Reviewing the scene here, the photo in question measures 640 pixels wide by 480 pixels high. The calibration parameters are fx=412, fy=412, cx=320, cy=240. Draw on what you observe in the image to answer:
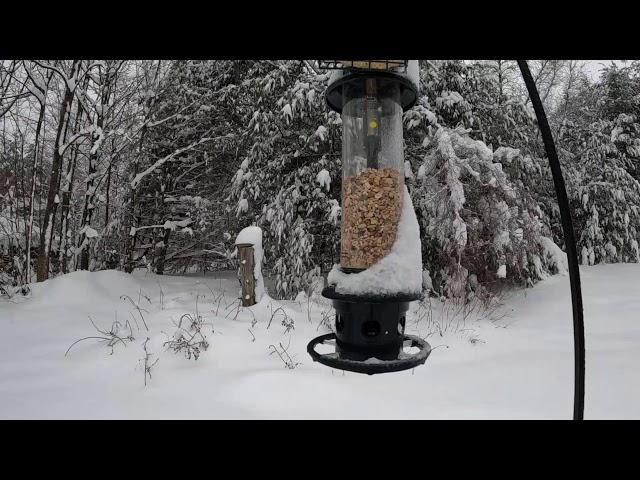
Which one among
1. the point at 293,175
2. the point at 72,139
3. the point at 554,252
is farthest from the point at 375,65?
the point at 72,139

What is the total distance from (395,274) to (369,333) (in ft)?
0.82

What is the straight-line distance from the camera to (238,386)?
2.81 metres

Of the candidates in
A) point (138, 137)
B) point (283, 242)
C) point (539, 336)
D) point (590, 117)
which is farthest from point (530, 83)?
point (590, 117)

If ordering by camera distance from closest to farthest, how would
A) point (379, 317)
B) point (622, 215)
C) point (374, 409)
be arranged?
point (379, 317) < point (374, 409) < point (622, 215)

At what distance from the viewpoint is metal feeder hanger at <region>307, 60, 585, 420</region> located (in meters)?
1.24

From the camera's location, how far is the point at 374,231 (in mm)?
1779

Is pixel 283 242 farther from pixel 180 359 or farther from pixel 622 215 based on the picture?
pixel 622 215

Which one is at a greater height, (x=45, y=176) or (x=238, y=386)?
(x=45, y=176)

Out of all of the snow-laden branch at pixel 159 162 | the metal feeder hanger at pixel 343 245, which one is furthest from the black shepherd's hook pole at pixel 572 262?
the snow-laden branch at pixel 159 162

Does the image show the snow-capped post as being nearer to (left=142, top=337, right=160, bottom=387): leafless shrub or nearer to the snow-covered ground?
the snow-covered ground

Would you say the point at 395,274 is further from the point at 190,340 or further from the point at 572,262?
the point at 190,340

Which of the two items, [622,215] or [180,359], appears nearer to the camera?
[180,359]

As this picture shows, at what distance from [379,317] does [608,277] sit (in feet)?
20.6
